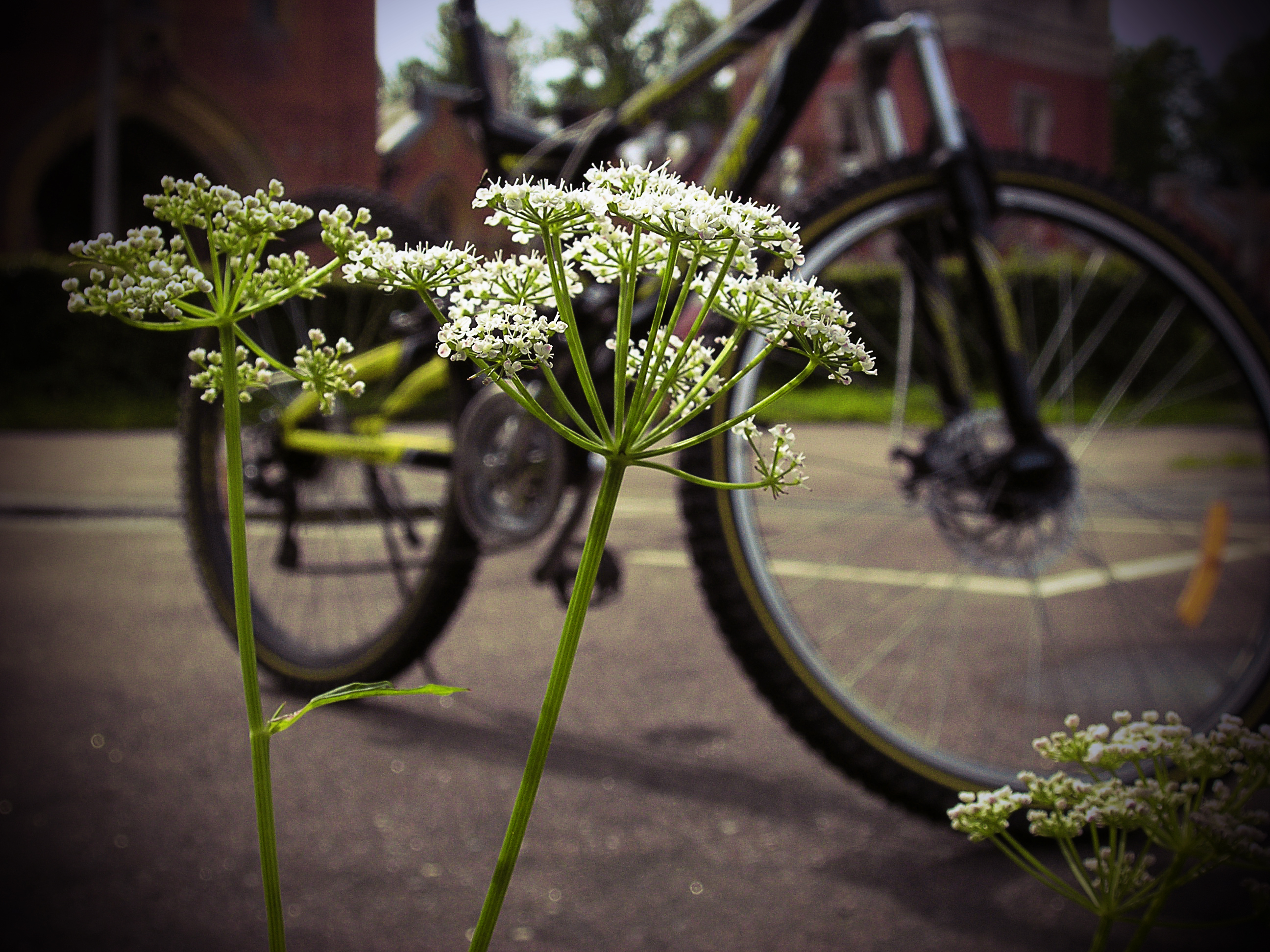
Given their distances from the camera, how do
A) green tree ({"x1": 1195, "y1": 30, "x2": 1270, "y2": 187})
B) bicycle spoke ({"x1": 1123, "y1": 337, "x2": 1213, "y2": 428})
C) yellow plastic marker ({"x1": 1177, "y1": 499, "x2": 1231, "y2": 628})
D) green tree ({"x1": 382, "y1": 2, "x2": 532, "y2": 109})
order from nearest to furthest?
green tree ({"x1": 382, "y1": 2, "x2": 532, "y2": 109}) < bicycle spoke ({"x1": 1123, "y1": 337, "x2": 1213, "y2": 428}) < yellow plastic marker ({"x1": 1177, "y1": 499, "x2": 1231, "y2": 628}) < green tree ({"x1": 1195, "y1": 30, "x2": 1270, "y2": 187})

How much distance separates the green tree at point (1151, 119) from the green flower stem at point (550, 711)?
112 feet

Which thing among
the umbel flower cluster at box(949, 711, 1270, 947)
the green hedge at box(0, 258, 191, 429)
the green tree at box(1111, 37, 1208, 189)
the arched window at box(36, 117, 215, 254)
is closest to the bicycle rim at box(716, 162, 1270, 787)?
the umbel flower cluster at box(949, 711, 1270, 947)

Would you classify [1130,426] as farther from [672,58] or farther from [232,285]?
[232,285]

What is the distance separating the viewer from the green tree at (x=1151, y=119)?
30.2m

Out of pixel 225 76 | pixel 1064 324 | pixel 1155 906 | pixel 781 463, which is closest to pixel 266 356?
pixel 781 463

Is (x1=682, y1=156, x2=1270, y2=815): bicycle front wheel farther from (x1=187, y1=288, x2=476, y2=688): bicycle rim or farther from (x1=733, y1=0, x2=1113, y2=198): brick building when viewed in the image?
(x1=733, y1=0, x2=1113, y2=198): brick building

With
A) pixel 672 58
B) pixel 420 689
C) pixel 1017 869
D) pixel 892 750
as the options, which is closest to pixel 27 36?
pixel 672 58

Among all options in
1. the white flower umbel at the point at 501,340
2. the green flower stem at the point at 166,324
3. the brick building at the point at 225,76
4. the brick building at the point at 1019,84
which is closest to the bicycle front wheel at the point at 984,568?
the white flower umbel at the point at 501,340

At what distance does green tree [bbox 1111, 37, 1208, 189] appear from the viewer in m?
30.2

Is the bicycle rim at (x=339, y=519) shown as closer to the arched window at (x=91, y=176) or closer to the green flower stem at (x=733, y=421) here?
the arched window at (x=91, y=176)

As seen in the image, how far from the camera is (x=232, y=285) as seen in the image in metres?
0.49

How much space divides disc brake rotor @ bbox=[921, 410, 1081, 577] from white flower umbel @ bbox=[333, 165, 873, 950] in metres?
1.21

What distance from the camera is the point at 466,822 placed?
5.30 feet

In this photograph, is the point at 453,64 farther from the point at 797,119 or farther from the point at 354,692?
the point at 354,692
